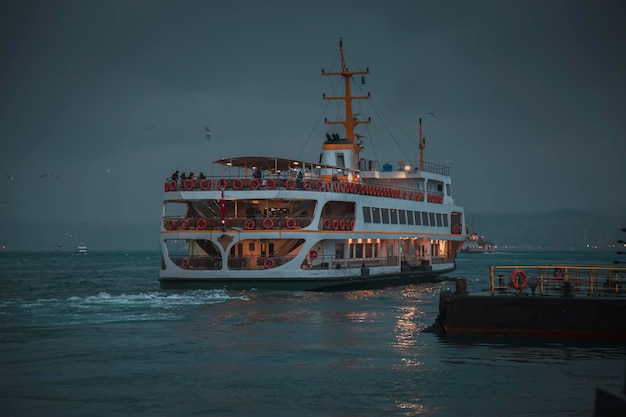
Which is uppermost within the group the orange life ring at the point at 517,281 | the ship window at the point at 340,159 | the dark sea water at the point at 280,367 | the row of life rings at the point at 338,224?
the ship window at the point at 340,159

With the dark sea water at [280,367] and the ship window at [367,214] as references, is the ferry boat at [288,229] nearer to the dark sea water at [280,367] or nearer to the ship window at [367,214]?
the ship window at [367,214]

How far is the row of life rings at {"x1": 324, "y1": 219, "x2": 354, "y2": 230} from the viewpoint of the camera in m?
46.8

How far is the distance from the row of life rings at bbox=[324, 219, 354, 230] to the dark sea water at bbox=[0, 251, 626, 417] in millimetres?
9533

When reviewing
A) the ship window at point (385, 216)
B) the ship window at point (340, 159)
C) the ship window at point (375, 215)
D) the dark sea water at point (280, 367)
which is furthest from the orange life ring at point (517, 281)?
the ship window at point (340, 159)

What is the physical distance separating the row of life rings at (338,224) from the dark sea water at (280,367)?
31.3 ft

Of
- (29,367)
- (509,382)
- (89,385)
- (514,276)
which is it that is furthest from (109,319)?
(509,382)

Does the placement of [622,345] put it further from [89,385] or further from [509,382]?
[89,385]

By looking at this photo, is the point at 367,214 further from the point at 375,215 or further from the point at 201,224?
the point at 201,224

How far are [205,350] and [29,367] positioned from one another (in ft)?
17.6

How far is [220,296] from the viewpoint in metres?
43.9

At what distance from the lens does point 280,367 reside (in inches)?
941

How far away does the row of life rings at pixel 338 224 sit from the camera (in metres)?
46.8

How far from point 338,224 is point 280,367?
78.9 ft

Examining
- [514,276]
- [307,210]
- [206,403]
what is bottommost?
[206,403]
